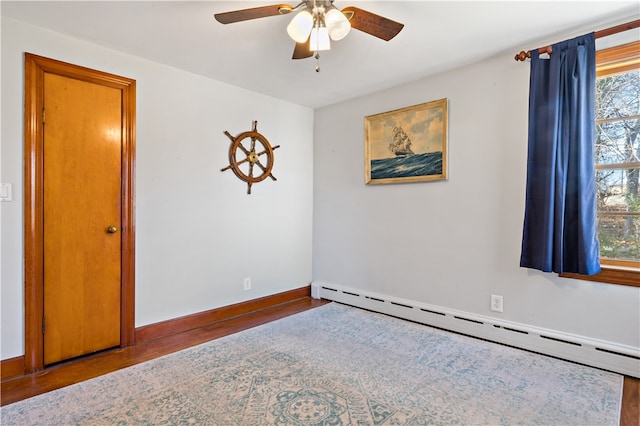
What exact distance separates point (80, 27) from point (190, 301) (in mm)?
2243

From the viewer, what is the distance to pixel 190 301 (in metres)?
3.02

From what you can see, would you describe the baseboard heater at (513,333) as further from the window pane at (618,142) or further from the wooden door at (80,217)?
the wooden door at (80,217)

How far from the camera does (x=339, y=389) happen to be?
6.46ft

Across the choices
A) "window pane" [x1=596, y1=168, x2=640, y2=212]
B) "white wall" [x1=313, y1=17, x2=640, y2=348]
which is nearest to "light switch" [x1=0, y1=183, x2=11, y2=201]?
"white wall" [x1=313, y1=17, x2=640, y2=348]

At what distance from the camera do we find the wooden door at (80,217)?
7.52 ft

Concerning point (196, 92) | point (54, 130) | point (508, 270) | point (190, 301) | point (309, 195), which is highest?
point (196, 92)

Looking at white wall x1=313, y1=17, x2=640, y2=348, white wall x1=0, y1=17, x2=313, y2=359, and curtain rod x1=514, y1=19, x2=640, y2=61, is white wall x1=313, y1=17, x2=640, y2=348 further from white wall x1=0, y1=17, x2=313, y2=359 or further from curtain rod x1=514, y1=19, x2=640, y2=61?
white wall x1=0, y1=17, x2=313, y2=359

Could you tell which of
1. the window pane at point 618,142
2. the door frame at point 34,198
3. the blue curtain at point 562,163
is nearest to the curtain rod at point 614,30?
the blue curtain at point 562,163

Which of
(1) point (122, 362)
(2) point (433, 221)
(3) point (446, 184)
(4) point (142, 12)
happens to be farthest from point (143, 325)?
(3) point (446, 184)

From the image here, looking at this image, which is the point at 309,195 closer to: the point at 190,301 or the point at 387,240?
the point at 387,240

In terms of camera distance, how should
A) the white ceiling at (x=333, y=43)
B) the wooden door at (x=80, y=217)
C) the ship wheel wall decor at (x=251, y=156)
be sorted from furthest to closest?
the ship wheel wall decor at (x=251, y=156)
the wooden door at (x=80, y=217)
the white ceiling at (x=333, y=43)

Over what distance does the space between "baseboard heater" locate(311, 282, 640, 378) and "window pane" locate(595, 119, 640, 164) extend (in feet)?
4.04

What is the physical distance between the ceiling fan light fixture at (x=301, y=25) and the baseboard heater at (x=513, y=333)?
247cm

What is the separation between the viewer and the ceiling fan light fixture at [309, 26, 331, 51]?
182 centimetres
